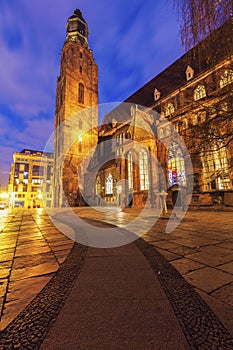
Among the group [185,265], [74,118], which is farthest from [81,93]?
[185,265]

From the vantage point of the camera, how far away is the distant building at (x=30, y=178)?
53500 millimetres

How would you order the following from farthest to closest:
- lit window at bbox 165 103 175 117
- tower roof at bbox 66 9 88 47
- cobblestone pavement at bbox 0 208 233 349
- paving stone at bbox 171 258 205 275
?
tower roof at bbox 66 9 88 47 < lit window at bbox 165 103 175 117 < paving stone at bbox 171 258 205 275 < cobblestone pavement at bbox 0 208 233 349

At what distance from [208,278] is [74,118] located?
3332 centimetres

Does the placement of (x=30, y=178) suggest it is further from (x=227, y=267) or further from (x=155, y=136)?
(x=227, y=267)

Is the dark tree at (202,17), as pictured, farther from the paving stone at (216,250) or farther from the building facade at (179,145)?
the paving stone at (216,250)

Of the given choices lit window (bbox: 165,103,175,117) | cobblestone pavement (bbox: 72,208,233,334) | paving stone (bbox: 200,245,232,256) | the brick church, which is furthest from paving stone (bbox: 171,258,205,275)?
lit window (bbox: 165,103,175,117)

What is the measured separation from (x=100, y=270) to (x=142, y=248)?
128 cm

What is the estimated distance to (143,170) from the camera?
66.6ft

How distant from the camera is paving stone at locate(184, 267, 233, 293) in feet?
5.86

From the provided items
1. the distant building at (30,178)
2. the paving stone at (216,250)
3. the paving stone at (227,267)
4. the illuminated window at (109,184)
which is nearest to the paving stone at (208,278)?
the paving stone at (227,267)

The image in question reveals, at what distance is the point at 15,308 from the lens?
143 cm

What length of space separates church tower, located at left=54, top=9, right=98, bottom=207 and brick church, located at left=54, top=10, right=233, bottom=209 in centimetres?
17

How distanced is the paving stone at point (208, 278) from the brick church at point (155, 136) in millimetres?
3453

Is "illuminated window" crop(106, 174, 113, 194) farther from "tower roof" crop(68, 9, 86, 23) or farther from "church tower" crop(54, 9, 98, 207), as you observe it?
"tower roof" crop(68, 9, 86, 23)
